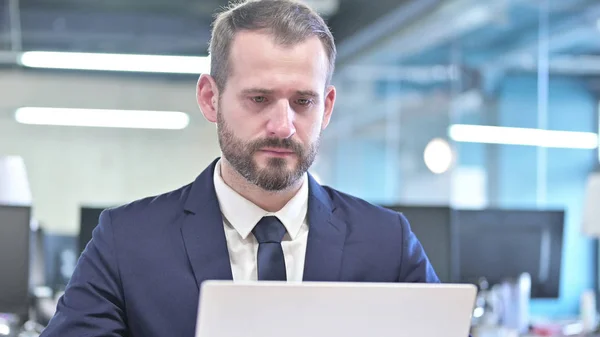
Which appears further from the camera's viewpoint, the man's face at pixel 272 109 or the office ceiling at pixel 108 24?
the office ceiling at pixel 108 24

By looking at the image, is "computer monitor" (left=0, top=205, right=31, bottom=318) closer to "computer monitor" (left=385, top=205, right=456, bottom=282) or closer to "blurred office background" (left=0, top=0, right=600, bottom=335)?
"blurred office background" (left=0, top=0, right=600, bottom=335)

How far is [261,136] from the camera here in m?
1.64

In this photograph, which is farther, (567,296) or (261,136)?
(567,296)

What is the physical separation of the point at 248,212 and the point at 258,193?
4 cm

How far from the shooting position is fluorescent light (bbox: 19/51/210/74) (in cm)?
984

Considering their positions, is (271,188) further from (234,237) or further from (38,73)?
(38,73)

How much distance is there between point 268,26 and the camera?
1.69 m

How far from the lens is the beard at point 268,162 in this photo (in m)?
1.65

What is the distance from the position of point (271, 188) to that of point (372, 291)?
41cm

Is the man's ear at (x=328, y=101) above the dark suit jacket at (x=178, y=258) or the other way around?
above

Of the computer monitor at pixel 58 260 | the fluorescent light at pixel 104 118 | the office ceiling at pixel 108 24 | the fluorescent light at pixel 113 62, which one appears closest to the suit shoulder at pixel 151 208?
the computer monitor at pixel 58 260

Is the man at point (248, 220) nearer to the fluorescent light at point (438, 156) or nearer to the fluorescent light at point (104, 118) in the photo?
the fluorescent light at point (438, 156)

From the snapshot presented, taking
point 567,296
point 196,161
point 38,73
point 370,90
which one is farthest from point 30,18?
point 567,296

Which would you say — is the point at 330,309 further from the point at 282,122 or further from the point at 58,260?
the point at 58,260
